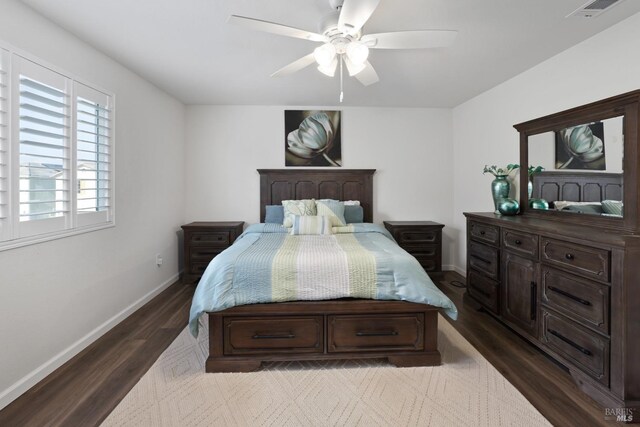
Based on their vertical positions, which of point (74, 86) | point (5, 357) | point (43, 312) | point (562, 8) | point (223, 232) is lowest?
point (5, 357)

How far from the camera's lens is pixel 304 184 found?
14.8ft

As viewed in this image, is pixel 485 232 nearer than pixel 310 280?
No

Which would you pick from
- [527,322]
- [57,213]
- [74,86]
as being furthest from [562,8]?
[57,213]

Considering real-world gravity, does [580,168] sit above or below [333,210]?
above

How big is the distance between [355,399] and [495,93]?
364 cm

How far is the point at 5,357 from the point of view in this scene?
72.4 inches

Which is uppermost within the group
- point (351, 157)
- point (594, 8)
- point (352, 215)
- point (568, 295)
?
point (594, 8)

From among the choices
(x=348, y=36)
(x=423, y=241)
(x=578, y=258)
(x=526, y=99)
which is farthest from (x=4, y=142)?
(x=526, y=99)

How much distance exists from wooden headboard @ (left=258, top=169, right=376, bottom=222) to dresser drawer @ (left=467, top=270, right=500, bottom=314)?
201 cm

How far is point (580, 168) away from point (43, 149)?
12.8 ft

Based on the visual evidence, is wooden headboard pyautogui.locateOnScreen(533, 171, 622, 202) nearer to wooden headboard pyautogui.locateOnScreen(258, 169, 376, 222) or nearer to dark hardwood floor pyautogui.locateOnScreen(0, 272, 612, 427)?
dark hardwood floor pyautogui.locateOnScreen(0, 272, 612, 427)

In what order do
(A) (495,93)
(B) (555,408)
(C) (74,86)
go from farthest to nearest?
1. (A) (495,93)
2. (C) (74,86)
3. (B) (555,408)

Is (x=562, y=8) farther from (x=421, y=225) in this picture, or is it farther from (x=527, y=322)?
(x=421, y=225)

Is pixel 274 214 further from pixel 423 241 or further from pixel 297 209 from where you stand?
pixel 423 241
